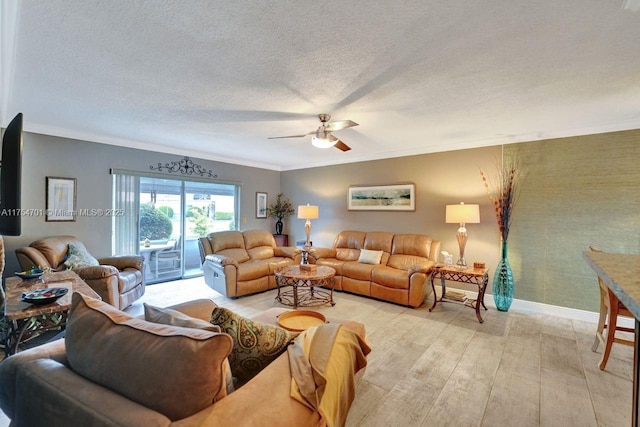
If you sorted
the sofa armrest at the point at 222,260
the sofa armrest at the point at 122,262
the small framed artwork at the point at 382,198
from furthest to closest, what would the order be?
1. the small framed artwork at the point at 382,198
2. the sofa armrest at the point at 222,260
3. the sofa armrest at the point at 122,262

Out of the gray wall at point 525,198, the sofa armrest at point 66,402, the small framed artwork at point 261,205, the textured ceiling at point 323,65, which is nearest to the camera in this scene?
the sofa armrest at point 66,402

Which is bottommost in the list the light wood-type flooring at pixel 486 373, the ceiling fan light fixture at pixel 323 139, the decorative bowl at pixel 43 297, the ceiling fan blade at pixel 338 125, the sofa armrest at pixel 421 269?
the light wood-type flooring at pixel 486 373

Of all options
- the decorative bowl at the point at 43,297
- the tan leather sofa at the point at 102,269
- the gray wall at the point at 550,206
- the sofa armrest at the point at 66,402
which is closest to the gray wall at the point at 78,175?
the tan leather sofa at the point at 102,269

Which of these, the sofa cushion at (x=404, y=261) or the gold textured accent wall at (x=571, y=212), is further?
the sofa cushion at (x=404, y=261)

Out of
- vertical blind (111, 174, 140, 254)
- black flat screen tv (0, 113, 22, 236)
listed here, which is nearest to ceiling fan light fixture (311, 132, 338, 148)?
black flat screen tv (0, 113, 22, 236)

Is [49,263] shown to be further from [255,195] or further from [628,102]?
[628,102]

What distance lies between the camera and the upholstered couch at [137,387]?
880 millimetres

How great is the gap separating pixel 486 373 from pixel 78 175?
5.70 metres

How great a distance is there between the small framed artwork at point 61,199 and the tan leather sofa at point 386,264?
3755 mm

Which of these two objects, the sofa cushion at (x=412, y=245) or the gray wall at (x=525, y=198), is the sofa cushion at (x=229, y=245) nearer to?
the gray wall at (x=525, y=198)

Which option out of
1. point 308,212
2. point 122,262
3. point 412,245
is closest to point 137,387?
point 122,262

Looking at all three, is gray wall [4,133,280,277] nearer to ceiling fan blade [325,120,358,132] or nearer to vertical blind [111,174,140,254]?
vertical blind [111,174,140,254]

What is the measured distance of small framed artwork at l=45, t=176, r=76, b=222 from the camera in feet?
12.6

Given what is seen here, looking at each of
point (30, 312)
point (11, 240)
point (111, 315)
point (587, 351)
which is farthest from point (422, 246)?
point (11, 240)
